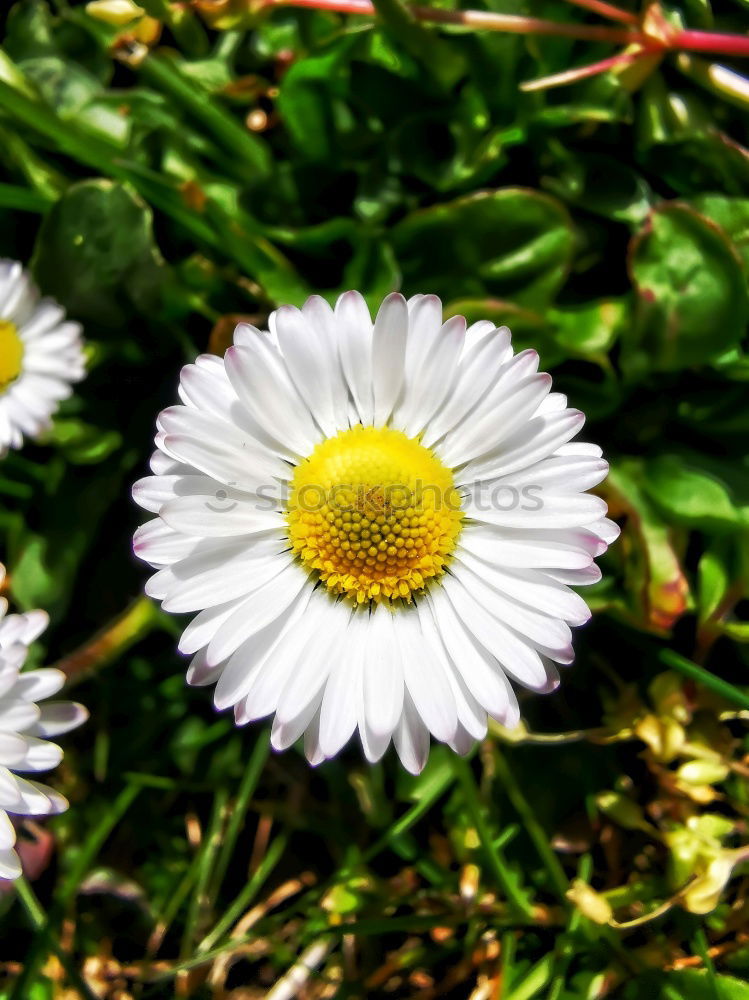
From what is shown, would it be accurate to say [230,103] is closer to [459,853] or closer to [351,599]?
[351,599]

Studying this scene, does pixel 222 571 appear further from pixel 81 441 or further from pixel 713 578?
pixel 713 578

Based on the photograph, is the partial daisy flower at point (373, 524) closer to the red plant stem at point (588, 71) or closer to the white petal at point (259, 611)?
the white petal at point (259, 611)

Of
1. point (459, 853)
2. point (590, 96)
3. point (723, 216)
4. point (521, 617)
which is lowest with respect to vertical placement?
point (459, 853)

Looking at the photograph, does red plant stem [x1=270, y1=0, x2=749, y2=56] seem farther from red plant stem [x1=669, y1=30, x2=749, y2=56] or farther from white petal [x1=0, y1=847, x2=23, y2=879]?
white petal [x1=0, y1=847, x2=23, y2=879]

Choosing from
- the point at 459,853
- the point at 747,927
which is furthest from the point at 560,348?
the point at 747,927

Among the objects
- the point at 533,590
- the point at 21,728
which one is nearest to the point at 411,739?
the point at 533,590

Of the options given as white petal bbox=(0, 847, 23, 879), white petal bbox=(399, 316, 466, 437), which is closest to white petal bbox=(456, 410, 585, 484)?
white petal bbox=(399, 316, 466, 437)
